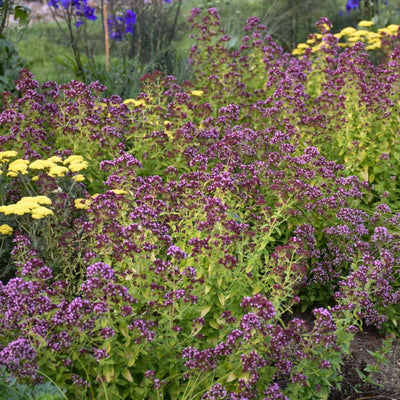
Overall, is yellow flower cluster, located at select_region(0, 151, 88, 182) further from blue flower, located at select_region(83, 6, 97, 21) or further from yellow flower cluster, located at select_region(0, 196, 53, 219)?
blue flower, located at select_region(83, 6, 97, 21)

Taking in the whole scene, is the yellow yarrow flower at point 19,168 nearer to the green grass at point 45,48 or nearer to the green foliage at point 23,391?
the green foliage at point 23,391

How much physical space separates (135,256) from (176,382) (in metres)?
0.63

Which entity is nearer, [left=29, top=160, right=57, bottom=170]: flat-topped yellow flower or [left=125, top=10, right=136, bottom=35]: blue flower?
[left=29, top=160, right=57, bottom=170]: flat-topped yellow flower

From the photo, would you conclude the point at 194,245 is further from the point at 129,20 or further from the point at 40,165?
the point at 129,20

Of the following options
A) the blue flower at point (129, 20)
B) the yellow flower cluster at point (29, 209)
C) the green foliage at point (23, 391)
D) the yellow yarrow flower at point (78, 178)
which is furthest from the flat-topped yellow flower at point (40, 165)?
the blue flower at point (129, 20)

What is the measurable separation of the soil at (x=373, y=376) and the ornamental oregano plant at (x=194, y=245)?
0.12 meters

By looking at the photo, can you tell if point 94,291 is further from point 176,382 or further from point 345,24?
point 345,24

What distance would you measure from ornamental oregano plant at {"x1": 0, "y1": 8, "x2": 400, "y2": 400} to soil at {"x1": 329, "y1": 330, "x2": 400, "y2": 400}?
0.40 feet

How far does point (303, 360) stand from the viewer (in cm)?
271

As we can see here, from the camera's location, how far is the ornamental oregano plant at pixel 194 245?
8.37 ft

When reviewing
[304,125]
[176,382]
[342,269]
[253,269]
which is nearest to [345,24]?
[304,125]

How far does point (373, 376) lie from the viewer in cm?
354

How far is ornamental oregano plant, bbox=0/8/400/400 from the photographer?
2.55m

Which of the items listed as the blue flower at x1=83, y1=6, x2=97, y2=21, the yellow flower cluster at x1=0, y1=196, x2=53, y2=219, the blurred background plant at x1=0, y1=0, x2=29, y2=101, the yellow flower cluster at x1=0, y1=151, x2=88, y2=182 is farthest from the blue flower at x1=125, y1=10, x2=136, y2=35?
the yellow flower cluster at x1=0, y1=196, x2=53, y2=219
